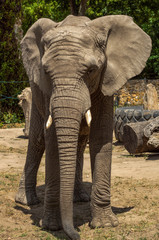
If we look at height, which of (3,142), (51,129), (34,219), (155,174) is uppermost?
(51,129)

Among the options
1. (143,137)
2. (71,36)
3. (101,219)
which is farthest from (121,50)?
(143,137)

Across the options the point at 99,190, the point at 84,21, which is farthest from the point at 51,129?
the point at 84,21

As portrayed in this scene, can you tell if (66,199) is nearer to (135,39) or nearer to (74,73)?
(74,73)

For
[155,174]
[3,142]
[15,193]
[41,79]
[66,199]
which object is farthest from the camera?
[3,142]

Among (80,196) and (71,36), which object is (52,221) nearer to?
(80,196)

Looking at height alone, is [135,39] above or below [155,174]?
above

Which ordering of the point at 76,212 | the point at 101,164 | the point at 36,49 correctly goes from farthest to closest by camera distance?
the point at 76,212 < the point at 36,49 < the point at 101,164

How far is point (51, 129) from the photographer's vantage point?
434 cm

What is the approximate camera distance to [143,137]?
8656 millimetres

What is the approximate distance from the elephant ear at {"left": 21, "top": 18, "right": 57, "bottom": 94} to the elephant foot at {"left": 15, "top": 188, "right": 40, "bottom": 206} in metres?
1.86

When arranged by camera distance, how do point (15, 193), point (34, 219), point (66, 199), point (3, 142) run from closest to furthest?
point (66, 199), point (34, 219), point (15, 193), point (3, 142)

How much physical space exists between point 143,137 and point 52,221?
14.8 ft

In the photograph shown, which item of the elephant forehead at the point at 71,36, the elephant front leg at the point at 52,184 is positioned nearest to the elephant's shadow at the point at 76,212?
the elephant front leg at the point at 52,184

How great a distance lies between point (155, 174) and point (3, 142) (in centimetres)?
538
